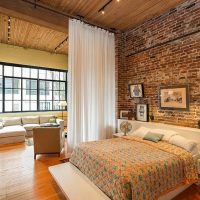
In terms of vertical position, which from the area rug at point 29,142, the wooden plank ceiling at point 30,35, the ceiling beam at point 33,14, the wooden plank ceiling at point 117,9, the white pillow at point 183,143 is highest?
the wooden plank ceiling at point 30,35

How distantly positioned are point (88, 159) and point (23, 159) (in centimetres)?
219

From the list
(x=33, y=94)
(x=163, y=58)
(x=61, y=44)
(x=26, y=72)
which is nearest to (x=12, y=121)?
(x=33, y=94)

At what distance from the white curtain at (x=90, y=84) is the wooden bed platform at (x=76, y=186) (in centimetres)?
140

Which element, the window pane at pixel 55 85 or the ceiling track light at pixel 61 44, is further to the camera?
the window pane at pixel 55 85

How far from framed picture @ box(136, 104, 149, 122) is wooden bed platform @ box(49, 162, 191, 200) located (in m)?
1.98

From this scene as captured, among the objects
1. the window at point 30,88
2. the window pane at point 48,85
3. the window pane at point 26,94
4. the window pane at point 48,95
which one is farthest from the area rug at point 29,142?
the window pane at point 48,85

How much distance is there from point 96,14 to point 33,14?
1514mm

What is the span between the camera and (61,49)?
7.12 meters

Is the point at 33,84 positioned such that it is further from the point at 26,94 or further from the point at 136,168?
the point at 136,168

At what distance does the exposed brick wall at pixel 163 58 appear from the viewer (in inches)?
134

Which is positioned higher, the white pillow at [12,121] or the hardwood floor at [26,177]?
the white pillow at [12,121]

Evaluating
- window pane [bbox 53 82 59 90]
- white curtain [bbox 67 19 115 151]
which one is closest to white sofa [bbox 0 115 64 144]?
white curtain [bbox 67 19 115 151]

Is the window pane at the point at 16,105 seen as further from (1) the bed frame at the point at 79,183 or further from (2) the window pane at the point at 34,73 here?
(1) the bed frame at the point at 79,183

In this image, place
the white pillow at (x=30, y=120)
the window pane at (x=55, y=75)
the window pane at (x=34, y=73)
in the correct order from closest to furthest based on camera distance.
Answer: the white pillow at (x=30, y=120) → the window pane at (x=34, y=73) → the window pane at (x=55, y=75)
